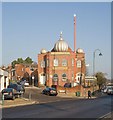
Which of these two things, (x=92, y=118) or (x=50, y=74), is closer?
(x=92, y=118)

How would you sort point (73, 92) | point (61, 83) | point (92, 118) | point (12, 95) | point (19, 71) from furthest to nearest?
point (19, 71), point (61, 83), point (73, 92), point (12, 95), point (92, 118)

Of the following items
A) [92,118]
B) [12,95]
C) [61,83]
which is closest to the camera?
[92,118]

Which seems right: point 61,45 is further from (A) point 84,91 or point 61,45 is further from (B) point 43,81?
(A) point 84,91

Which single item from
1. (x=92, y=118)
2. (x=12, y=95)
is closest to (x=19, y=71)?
(x=12, y=95)

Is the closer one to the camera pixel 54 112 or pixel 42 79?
pixel 54 112

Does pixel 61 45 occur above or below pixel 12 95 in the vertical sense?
above

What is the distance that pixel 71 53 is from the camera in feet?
323

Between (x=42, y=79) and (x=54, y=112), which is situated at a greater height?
(x=42, y=79)

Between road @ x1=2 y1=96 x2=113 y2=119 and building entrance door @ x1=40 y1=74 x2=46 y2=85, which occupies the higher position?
building entrance door @ x1=40 y1=74 x2=46 y2=85

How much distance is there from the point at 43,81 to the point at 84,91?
24879 millimetres

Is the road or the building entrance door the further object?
the building entrance door

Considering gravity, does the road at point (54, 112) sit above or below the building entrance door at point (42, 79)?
below

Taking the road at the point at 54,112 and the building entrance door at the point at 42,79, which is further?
the building entrance door at the point at 42,79

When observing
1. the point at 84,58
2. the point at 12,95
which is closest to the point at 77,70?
the point at 84,58
